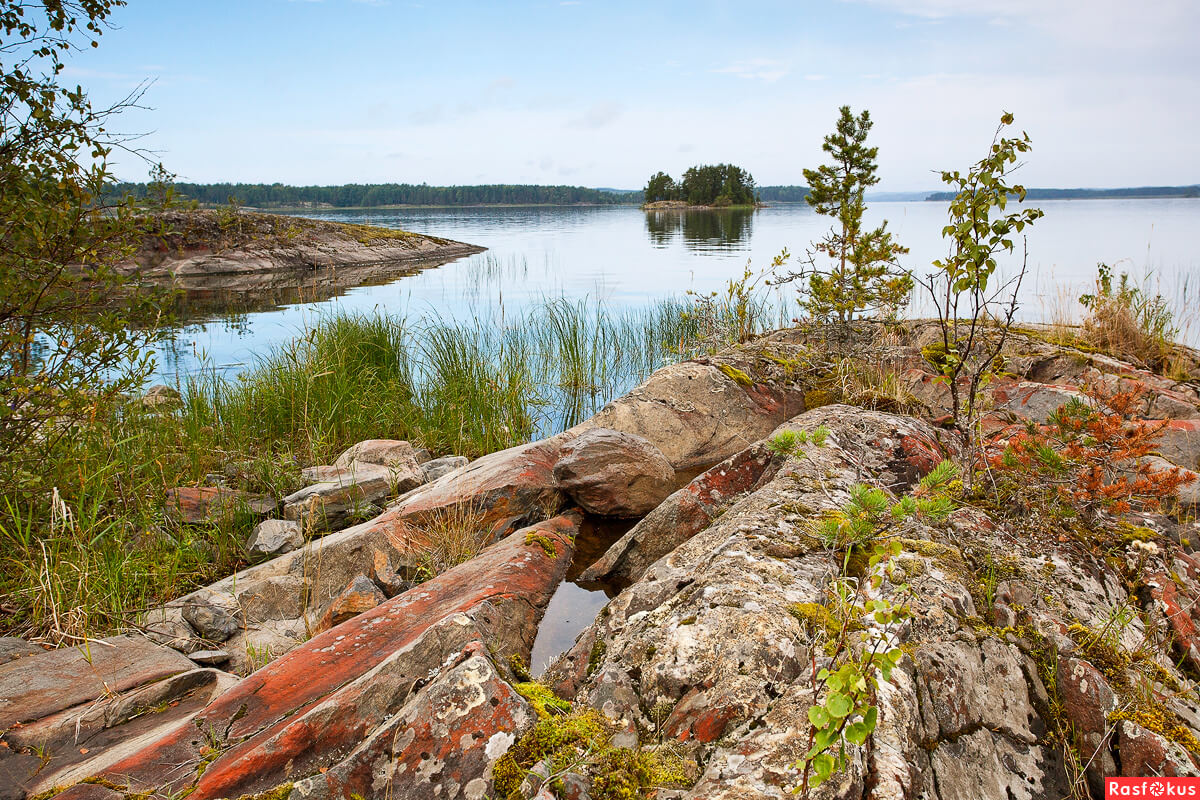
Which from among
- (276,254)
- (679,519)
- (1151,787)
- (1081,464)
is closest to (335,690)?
(679,519)

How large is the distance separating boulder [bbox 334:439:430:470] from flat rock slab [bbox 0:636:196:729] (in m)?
2.93

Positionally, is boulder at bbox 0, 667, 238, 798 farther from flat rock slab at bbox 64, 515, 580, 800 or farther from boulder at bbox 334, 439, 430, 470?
boulder at bbox 334, 439, 430, 470

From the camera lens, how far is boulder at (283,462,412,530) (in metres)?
5.47

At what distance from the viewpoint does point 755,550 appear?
2678mm

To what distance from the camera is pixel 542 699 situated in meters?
2.24

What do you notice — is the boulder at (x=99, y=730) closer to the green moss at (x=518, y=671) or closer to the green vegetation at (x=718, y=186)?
the green moss at (x=518, y=671)

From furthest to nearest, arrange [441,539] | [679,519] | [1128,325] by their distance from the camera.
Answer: [1128,325]
[441,539]
[679,519]

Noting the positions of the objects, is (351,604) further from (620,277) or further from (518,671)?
(620,277)

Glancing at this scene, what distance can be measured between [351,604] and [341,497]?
79.8 inches

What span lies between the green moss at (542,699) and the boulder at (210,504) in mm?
3933

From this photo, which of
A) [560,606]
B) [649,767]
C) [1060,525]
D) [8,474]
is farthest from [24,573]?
[1060,525]

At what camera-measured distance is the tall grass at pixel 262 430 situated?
3.93 m

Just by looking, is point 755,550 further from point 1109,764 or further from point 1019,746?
point 1109,764

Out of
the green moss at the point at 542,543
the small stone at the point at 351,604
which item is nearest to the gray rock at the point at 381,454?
the green moss at the point at 542,543
